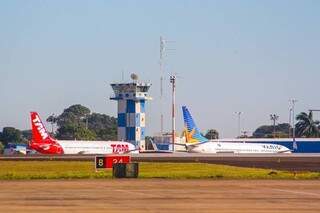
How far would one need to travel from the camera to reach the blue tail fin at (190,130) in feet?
467

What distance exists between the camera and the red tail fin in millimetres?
132750

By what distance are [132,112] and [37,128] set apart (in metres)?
58.4

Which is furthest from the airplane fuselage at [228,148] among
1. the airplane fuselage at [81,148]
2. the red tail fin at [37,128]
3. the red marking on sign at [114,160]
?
the red marking on sign at [114,160]

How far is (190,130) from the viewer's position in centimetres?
14362

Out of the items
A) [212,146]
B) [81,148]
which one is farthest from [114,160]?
[81,148]

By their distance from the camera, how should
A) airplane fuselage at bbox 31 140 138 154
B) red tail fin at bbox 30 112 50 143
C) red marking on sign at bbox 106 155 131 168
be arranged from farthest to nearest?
airplane fuselage at bbox 31 140 138 154 → red tail fin at bbox 30 112 50 143 → red marking on sign at bbox 106 155 131 168

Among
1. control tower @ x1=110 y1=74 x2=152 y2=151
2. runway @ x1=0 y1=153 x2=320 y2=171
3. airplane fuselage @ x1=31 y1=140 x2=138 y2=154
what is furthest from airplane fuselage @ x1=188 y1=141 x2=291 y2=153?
control tower @ x1=110 y1=74 x2=152 y2=151

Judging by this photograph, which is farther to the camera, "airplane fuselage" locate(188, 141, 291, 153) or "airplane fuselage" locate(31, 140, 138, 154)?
"airplane fuselage" locate(188, 141, 291, 153)
